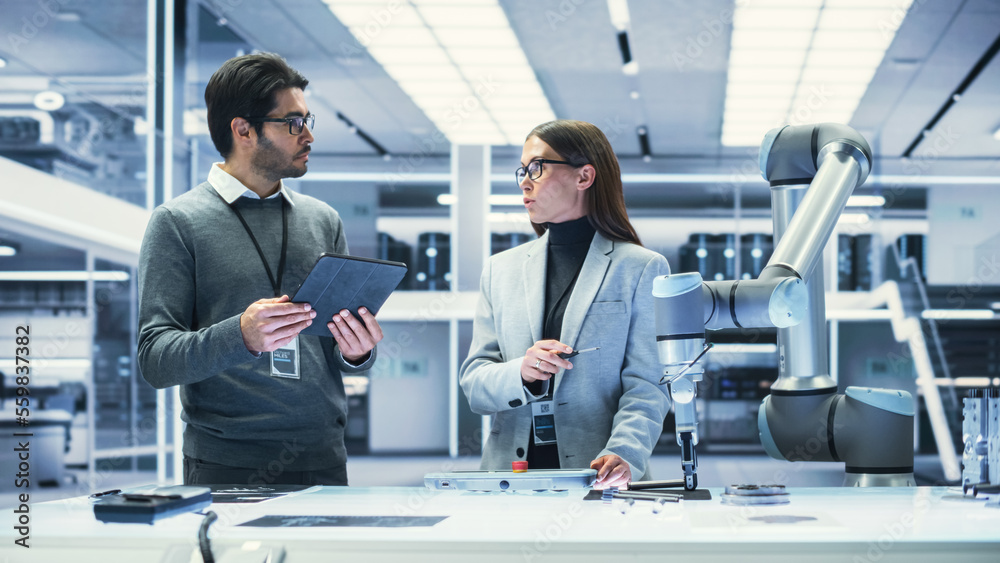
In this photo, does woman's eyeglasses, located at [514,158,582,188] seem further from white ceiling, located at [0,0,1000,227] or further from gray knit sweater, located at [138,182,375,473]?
white ceiling, located at [0,0,1000,227]

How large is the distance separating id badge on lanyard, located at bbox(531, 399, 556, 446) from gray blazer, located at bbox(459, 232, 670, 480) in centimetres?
2

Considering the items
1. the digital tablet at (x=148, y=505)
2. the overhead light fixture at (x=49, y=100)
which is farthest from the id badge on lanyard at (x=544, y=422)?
the overhead light fixture at (x=49, y=100)

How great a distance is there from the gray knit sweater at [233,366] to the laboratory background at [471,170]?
116 cm

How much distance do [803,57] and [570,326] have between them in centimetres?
618

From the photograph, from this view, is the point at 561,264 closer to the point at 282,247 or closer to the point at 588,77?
the point at 282,247

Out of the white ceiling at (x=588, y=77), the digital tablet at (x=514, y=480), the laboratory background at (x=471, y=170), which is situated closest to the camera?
the digital tablet at (x=514, y=480)

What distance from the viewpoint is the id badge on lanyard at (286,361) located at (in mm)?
1815

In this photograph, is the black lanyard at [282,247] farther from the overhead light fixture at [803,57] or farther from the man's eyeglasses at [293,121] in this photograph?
the overhead light fixture at [803,57]

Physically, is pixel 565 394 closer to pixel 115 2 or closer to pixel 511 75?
pixel 115 2

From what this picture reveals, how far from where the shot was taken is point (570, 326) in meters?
1.94

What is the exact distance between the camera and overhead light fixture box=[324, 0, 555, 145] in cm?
645

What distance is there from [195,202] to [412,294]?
27.1 feet

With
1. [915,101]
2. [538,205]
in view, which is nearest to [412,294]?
[915,101]

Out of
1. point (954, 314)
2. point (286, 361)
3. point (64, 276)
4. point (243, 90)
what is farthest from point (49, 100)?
point (954, 314)
